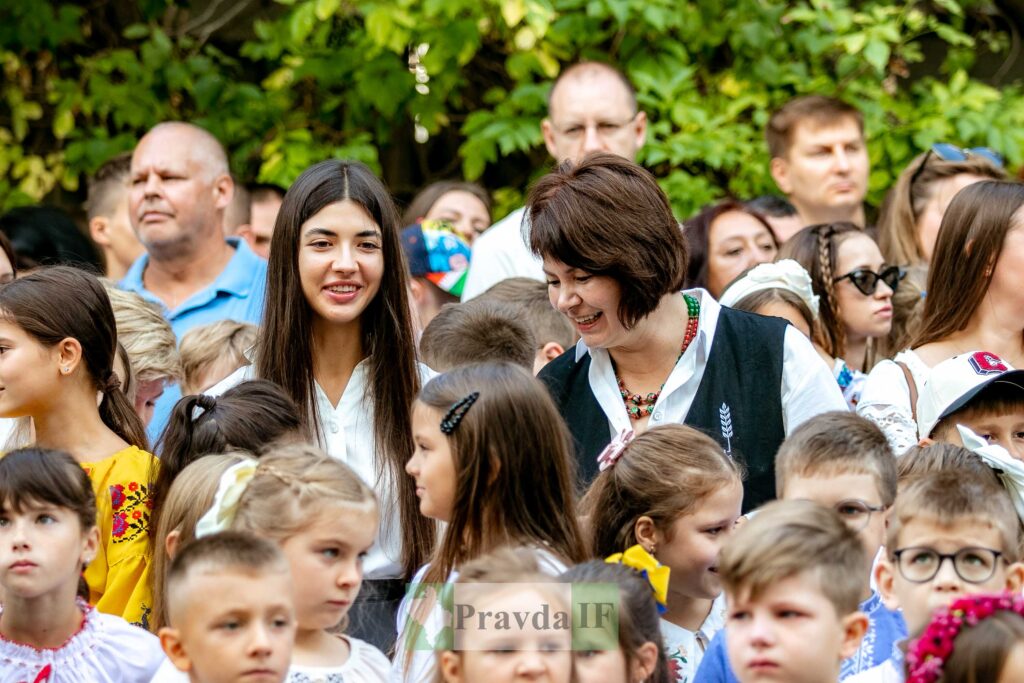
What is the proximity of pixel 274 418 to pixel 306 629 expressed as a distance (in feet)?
2.66

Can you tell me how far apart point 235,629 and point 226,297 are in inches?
125

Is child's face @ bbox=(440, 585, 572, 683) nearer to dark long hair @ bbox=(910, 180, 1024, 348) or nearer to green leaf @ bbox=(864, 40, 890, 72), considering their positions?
dark long hair @ bbox=(910, 180, 1024, 348)

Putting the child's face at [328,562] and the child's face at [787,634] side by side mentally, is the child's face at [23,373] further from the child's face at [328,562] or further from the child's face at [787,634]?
the child's face at [787,634]

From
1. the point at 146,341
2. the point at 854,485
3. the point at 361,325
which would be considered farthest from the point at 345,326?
the point at 854,485

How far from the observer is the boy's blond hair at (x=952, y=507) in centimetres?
340

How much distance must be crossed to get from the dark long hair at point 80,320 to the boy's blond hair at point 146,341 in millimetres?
518

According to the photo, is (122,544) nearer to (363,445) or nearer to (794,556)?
(363,445)

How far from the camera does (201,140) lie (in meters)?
6.52

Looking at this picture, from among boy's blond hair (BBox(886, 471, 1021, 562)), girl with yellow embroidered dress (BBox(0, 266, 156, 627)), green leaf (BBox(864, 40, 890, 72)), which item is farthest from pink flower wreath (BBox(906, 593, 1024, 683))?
green leaf (BBox(864, 40, 890, 72))

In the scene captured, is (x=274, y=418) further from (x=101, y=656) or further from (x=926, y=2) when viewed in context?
(x=926, y=2)

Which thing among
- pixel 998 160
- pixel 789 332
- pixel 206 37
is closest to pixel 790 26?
pixel 998 160

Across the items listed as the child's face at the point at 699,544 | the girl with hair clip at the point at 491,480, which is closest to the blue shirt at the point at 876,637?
the child's face at the point at 699,544

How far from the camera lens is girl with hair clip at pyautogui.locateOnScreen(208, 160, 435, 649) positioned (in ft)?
14.4

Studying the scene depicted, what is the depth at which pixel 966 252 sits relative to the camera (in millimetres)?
4695
